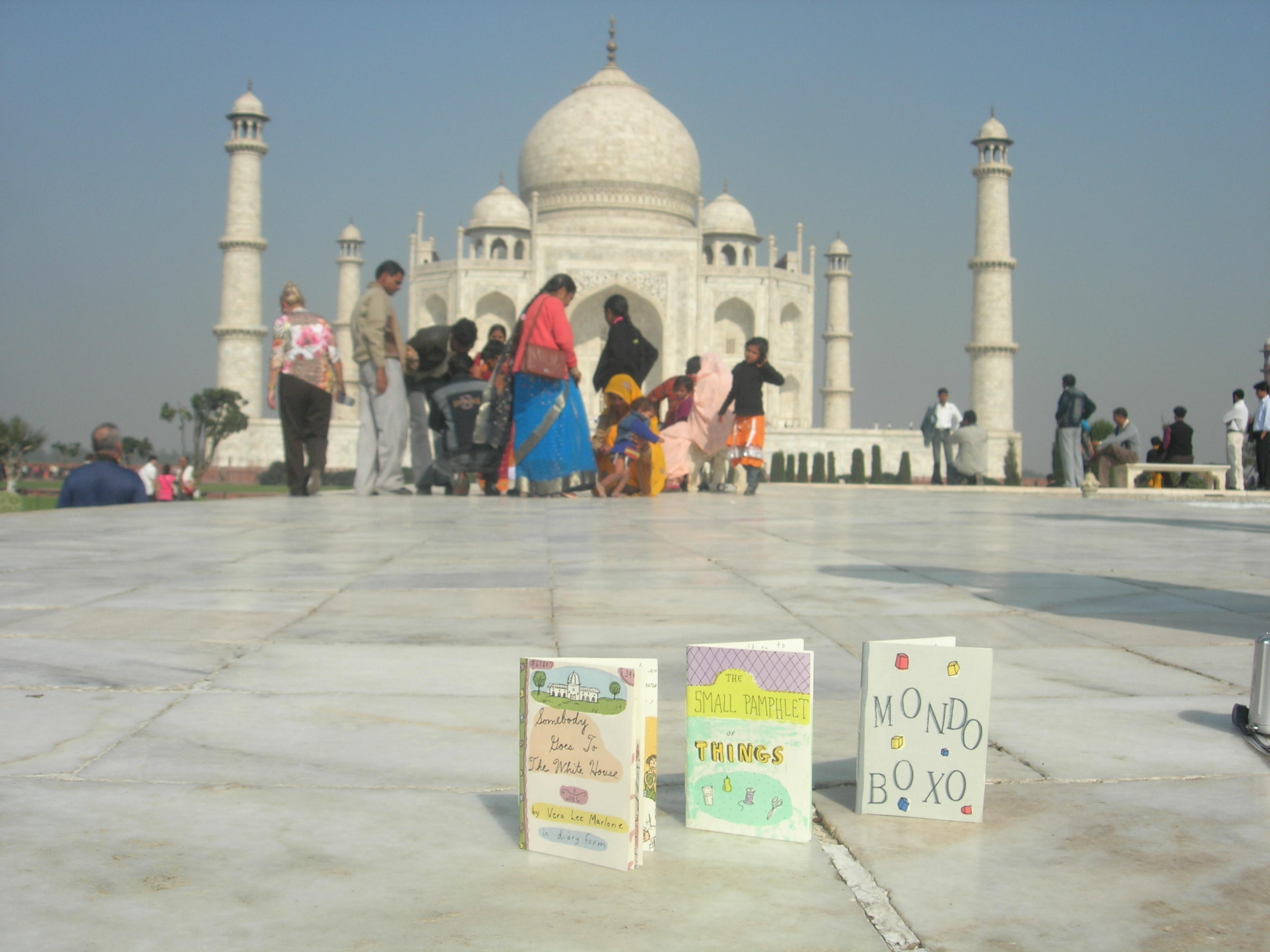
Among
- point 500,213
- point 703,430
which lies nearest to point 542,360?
point 703,430

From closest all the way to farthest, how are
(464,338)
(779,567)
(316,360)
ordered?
1. (779,567)
2. (316,360)
3. (464,338)

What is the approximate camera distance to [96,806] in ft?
5.31

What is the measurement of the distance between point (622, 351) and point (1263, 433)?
8333 millimetres

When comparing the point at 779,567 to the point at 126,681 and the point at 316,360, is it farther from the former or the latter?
the point at 316,360

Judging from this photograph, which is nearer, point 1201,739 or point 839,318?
point 1201,739

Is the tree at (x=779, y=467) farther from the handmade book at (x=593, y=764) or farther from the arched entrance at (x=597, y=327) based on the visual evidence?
the handmade book at (x=593, y=764)

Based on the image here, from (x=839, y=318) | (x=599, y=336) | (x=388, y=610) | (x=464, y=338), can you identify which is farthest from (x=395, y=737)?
(x=839, y=318)

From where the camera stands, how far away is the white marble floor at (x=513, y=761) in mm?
1316

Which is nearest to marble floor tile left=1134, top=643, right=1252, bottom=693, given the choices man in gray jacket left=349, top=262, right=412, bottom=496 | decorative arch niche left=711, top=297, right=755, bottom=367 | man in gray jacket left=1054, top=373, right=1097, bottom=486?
man in gray jacket left=349, top=262, right=412, bottom=496

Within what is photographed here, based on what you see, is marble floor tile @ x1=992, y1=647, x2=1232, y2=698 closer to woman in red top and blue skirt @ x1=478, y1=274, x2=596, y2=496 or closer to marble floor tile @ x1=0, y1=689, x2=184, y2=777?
marble floor tile @ x1=0, y1=689, x2=184, y2=777

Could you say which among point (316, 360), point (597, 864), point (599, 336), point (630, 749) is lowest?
point (597, 864)

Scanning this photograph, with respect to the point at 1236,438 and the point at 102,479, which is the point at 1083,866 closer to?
the point at 102,479

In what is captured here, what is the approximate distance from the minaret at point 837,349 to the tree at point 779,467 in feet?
16.7

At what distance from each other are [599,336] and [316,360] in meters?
27.1
